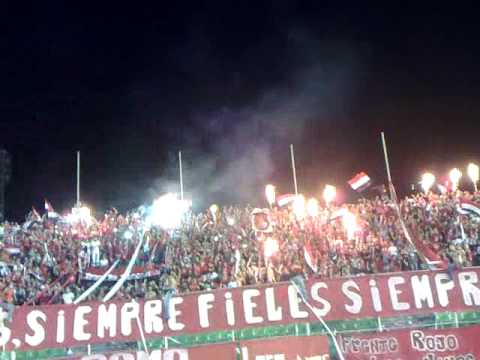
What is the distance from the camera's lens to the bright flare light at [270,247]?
1697 centimetres

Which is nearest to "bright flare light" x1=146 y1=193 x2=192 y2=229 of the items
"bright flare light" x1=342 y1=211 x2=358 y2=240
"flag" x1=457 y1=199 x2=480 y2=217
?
"bright flare light" x1=342 y1=211 x2=358 y2=240

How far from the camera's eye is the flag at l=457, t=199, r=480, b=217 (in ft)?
60.6

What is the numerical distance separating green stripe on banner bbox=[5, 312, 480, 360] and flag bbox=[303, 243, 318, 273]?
4.91m

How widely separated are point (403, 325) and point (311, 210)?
893cm

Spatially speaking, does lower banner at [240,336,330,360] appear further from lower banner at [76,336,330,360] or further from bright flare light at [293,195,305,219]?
bright flare light at [293,195,305,219]

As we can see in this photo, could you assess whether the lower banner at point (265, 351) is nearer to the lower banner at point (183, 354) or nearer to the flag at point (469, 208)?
the lower banner at point (183, 354)

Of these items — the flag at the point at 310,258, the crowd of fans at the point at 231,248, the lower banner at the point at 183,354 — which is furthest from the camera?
the flag at the point at 310,258

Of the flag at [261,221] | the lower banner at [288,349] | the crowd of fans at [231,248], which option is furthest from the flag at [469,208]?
the lower banner at [288,349]

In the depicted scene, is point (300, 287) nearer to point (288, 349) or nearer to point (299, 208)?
point (288, 349)

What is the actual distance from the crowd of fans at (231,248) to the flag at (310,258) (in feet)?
0.15

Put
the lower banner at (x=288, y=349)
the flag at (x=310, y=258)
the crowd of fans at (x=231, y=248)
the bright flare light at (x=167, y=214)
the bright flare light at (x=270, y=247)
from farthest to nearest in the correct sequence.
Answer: the bright flare light at (x=167, y=214) → the bright flare light at (x=270, y=247) → the flag at (x=310, y=258) → the crowd of fans at (x=231, y=248) → the lower banner at (x=288, y=349)

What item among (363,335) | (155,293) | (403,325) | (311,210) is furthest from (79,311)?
(311,210)

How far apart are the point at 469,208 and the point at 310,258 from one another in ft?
18.9

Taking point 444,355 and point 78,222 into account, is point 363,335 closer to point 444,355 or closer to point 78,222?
point 444,355
